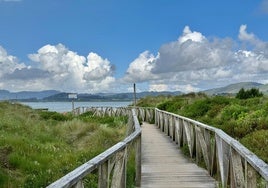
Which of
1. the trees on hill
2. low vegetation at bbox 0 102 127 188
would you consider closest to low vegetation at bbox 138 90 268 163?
low vegetation at bbox 0 102 127 188

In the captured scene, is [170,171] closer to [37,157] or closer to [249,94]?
[37,157]

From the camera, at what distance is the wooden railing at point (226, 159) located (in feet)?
14.4

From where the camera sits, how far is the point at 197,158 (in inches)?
371

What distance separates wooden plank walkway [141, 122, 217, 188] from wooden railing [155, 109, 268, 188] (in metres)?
0.24

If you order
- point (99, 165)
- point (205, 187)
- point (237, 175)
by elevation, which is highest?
point (99, 165)

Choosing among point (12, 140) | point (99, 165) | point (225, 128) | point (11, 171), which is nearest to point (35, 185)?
point (11, 171)

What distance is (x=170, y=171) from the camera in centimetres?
873

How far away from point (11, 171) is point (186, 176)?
3.63 m

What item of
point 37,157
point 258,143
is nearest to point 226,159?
point 258,143

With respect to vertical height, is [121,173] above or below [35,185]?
above

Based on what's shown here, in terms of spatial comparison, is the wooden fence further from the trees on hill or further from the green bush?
the trees on hill

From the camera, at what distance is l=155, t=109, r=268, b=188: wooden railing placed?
14.4ft

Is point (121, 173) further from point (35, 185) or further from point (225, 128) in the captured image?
point (225, 128)

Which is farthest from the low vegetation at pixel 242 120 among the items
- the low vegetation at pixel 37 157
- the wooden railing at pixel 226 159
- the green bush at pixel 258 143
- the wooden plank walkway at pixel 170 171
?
the low vegetation at pixel 37 157
